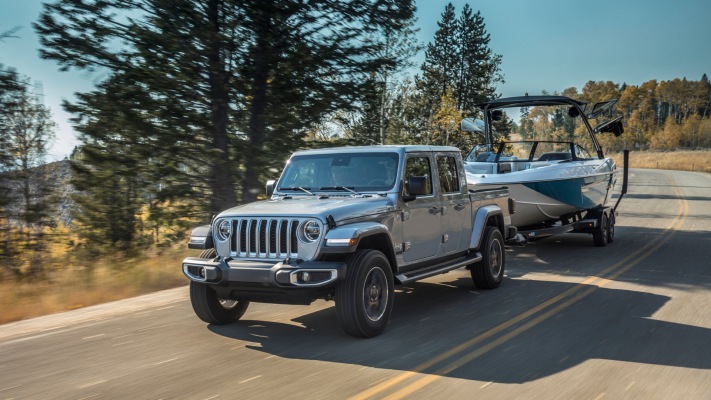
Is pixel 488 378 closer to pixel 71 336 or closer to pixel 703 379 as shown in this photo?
pixel 703 379

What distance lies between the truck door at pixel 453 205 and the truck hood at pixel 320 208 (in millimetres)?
1330

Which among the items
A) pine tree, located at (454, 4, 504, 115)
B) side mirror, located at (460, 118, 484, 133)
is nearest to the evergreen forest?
side mirror, located at (460, 118, 484, 133)

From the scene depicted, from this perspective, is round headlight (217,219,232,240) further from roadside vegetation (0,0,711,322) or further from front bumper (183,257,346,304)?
roadside vegetation (0,0,711,322)

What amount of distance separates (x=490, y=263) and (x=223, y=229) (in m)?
4.09

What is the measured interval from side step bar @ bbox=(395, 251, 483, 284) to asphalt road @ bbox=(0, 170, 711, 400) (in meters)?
0.48

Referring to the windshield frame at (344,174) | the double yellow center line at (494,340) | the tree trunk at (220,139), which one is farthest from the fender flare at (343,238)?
the tree trunk at (220,139)

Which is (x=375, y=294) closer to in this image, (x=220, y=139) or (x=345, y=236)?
(x=345, y=236)

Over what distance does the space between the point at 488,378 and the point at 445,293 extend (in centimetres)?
386

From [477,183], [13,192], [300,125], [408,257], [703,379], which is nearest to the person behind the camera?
[703,379]

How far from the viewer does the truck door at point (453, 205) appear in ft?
27.2

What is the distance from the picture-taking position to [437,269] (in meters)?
7.87

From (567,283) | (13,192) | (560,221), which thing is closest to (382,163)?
(567,283)

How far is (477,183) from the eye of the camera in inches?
515

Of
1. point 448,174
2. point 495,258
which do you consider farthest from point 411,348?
point 495,258
